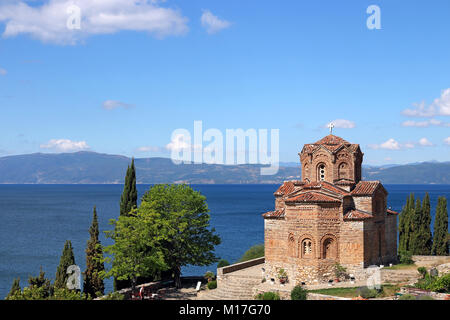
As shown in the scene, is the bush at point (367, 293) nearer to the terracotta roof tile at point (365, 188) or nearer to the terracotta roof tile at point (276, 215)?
the terracotta roof tile at point (365, 188)

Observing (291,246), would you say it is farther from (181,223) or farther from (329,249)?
(181,223)

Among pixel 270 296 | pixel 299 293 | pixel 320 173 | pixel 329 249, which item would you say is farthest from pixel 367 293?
pixel 320 173

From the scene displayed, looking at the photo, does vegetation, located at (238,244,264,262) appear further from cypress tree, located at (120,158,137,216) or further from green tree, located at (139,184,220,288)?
cypress tree, located at (120,158,137,216)

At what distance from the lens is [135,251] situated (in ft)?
107

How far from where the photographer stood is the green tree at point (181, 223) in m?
36.2

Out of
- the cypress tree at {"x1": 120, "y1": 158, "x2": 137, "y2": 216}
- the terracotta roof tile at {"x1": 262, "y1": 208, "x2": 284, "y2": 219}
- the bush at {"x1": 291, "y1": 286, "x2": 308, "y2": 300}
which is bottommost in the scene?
the bush at {"x1": 291, "y1": 286, "x2": 308, "y2": 300}

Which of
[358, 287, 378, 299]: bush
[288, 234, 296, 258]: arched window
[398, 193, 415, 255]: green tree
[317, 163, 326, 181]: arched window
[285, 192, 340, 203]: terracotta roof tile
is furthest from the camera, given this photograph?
[398, 193, 415, 255]: green tree

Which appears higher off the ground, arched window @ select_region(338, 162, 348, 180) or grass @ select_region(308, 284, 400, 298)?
arched window @ select_region(338, 162, 348, 180)

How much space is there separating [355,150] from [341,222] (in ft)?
20.6

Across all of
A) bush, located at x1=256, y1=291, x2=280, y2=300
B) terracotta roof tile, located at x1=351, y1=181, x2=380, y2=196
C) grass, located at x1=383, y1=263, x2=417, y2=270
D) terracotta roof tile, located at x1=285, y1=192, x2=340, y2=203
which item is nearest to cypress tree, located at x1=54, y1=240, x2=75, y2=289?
bush, located at x1=256, y1=291, x2=280, y2=300

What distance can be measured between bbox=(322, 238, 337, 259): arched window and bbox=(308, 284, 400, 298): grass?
305cm

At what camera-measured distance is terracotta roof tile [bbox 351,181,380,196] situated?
3411 centimetres
